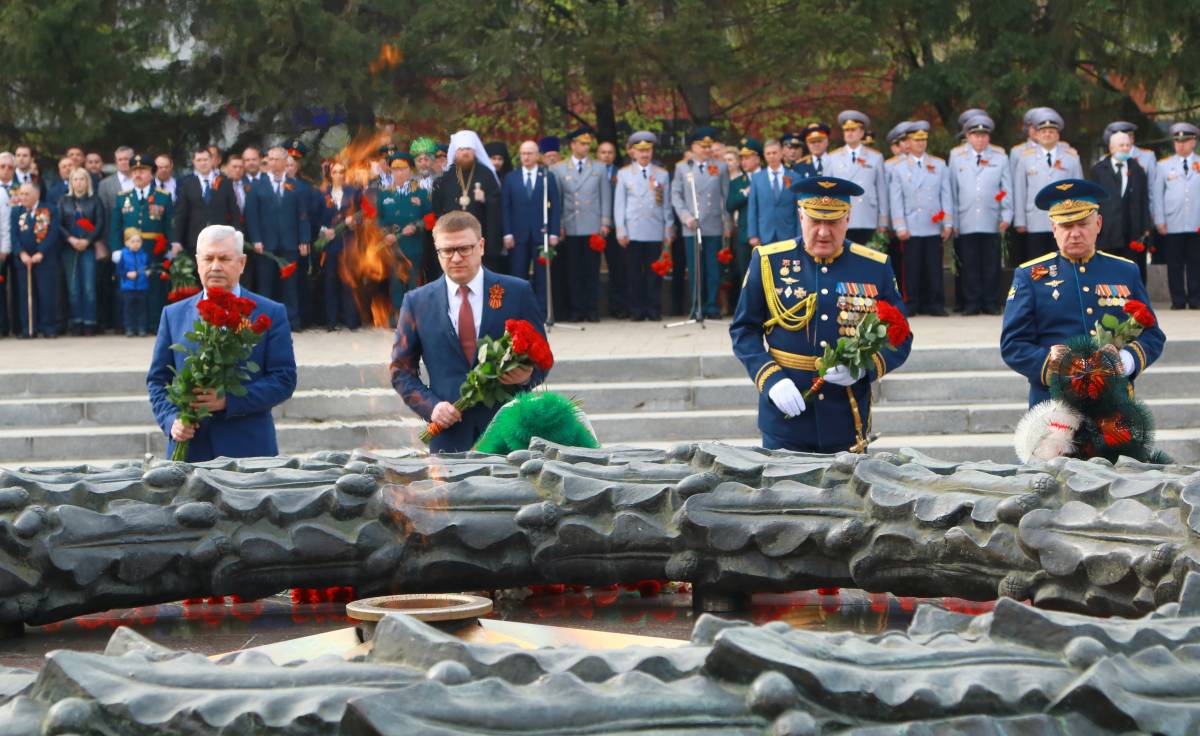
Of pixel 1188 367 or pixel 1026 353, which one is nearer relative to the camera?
pixel 1026 353

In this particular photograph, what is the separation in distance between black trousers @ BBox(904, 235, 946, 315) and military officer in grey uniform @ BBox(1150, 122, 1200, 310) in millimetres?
2262

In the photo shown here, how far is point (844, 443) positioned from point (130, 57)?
44.2 ft

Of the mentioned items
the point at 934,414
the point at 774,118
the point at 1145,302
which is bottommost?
the point at 934,414

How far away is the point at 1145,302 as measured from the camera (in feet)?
22.7

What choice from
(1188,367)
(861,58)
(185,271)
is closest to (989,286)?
(861,58)

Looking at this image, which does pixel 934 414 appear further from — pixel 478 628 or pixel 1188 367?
pixel 478 628

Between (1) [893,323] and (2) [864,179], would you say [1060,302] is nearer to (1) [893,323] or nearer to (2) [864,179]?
(1) [893,323]

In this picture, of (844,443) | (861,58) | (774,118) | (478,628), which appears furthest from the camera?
(774,118)

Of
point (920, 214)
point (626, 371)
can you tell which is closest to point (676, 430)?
point (626, 371)

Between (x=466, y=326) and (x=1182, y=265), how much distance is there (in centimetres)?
1261

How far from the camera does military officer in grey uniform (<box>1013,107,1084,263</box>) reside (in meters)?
16.6

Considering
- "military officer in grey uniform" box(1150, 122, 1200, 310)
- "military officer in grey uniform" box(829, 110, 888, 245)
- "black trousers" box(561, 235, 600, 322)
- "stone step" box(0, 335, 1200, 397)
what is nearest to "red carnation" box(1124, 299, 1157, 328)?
"stone step" box(0, 335, 1200, 397)

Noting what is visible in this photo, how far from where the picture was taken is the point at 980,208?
16828 millimetres

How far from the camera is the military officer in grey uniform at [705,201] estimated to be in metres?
17.0
